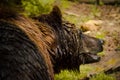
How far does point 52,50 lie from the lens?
5.05m

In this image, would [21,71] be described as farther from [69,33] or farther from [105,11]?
[105,11]

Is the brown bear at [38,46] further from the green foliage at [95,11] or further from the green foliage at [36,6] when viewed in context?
the green foliage at [95,11]

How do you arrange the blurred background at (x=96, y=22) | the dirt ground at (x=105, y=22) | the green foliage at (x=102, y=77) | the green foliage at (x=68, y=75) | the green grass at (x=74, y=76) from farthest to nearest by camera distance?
1. the dirt ground at (x=105, y=22)
2. the blurred background at (x=96, y=22)
3. the green foliage at (x=68, y=75)
4. the green grass at (x=74, y=76)
5. the green foliage at (x=102, y=77)

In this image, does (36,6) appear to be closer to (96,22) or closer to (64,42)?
(96,22)

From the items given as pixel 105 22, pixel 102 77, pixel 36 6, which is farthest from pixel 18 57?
pixel 105 22

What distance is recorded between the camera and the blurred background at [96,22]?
20.7 feet

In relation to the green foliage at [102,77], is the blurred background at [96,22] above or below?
below

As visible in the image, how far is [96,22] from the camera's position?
38.7 feet

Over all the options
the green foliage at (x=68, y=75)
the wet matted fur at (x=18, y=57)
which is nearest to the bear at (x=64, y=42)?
the green foliage at (x=68, y=75)

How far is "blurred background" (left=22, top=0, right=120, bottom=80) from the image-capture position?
20.7 ft

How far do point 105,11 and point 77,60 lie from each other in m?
7.86

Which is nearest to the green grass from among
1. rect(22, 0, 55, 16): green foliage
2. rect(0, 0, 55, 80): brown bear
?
rect(0, 0, 55, 80): brown bear

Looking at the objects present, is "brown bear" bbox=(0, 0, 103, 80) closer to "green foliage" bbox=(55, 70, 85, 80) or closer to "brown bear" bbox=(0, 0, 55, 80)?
"brown bear" bbox=(0, 0, 55, 80)

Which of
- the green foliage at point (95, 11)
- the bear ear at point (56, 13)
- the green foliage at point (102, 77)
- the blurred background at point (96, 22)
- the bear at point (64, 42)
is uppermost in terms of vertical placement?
the bear ear at point (56, 13)
